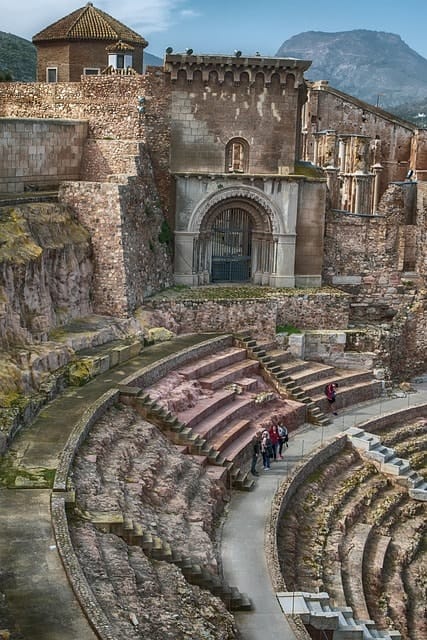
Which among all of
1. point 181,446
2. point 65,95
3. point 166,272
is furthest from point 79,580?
point 65,95

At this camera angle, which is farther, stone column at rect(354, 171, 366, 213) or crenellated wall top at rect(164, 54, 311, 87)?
stone column at rect(354, 171, 366, 213)

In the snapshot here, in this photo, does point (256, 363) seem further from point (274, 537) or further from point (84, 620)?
point (84, 620)

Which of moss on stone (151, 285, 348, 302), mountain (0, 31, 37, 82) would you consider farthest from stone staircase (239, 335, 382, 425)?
mountain (0, 31, 37, 82)

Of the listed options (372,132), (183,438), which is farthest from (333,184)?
(183,438)

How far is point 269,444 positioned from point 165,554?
23.9 feet

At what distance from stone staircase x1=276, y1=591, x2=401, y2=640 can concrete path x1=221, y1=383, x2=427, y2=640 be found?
0.25 m

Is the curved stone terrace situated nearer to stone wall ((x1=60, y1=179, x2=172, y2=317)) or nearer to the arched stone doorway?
stone wall ((x1=60, y1=179, x2=172, y2=317))

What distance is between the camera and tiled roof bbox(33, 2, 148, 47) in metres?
37.0

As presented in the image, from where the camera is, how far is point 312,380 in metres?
28.2

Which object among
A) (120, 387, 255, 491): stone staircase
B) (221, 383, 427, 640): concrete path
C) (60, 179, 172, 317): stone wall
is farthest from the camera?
(60, 179, 172, 317): stone wall

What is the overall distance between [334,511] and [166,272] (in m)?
11.1

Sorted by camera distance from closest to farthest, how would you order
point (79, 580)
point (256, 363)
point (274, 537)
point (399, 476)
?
point (79, 580)
point (274, 537)
point (399, 476)
point (256, 363)

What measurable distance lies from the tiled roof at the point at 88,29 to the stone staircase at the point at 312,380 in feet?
51.5

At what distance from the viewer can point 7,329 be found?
20.9 metres
